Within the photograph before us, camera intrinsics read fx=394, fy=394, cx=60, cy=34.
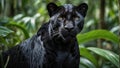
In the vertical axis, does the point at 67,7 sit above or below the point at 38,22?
above

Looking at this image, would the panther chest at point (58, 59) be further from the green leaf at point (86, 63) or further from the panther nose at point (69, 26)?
the green leaf at point (86, 63)

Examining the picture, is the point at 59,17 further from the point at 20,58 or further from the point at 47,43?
the point at 20,58

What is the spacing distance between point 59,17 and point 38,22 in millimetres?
3274

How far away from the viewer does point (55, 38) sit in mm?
3578

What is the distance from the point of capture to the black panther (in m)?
3.42

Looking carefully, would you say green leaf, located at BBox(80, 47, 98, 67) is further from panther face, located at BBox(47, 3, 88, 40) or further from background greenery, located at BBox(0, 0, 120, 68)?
panther face, located at BBox(47, 3, 88, 40)

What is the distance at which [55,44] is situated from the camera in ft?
12.0

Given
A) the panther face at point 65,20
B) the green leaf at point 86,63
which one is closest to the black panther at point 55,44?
the panther face at point 65,20

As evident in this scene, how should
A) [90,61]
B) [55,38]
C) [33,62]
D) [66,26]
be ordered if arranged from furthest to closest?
1. [90,61]
2. [33,62]
3. [55,38]
4. [66,26]

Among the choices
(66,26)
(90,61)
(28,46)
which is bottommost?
(90,61)

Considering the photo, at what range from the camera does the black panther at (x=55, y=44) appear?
11.2 ft

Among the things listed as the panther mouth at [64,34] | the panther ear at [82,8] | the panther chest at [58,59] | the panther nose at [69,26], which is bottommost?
the panther chest at [58,59]

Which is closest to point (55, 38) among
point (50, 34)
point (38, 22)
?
point (50, 34)

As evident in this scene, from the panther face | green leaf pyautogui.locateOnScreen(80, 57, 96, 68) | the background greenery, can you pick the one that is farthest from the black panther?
green leaf pyautogui.locateOnScreen(80, 57, 96, 68)
